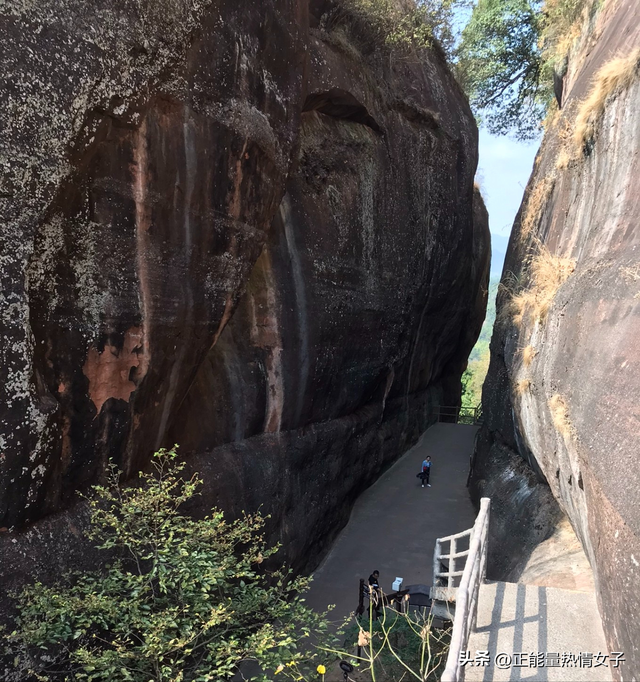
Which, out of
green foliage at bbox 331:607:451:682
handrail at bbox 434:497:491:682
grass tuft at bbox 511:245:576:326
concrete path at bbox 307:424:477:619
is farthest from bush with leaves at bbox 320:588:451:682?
grass tuft at bbox 511:245:576:326

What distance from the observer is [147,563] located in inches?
233

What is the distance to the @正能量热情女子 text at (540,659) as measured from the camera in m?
3.77

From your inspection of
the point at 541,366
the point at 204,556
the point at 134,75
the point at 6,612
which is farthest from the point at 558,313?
the point at 6,612

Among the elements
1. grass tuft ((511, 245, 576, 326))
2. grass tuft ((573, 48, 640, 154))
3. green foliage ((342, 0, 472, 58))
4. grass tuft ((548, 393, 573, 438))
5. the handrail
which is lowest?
the handrail

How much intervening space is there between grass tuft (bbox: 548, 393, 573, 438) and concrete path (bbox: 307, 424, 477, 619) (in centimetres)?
514

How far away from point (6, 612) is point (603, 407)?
5.62 metres

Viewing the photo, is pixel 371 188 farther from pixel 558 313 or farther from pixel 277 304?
pixel 558 313

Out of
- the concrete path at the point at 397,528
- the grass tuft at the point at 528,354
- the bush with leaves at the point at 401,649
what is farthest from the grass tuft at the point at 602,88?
the concrete path at the point at 397,528

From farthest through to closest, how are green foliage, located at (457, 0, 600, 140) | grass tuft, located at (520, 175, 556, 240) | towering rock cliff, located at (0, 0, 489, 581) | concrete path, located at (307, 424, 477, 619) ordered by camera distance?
1. green foliage, located at (457, 0, 600, 140)
2. concrete path, located at (307, 424, 477, 619)
3. grass tuft, located at (520, 175, 556, 240)
4. towering rock cliff, located at (0, 0, 489, 581)

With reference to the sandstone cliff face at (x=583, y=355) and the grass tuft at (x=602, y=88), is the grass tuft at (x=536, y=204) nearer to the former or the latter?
the sandstone cliff face at (x=583, y=355)

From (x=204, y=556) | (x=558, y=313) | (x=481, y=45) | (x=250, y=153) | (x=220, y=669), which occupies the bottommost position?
(x=220, y=669)

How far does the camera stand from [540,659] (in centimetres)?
382

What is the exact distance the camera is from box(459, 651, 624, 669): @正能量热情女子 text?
12.4 ft

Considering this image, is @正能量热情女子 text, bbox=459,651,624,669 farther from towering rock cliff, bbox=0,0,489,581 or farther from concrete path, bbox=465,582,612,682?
towering rock cliff, bbox=0,0,489,581
